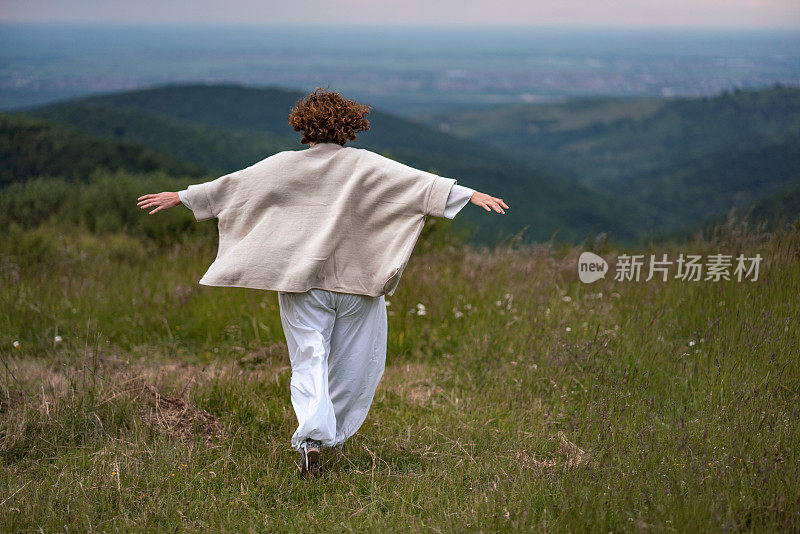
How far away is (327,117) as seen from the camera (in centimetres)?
315

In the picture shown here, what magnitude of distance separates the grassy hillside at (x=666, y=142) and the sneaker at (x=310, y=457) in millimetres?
24176

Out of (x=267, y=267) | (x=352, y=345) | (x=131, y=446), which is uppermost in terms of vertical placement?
(x=267, y=267)

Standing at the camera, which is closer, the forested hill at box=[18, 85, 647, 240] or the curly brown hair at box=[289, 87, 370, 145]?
the curly brown hair at box=[289, 87, 370, 145]

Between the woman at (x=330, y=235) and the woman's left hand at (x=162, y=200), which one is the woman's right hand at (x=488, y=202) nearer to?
the woman at (x=330, y=235)

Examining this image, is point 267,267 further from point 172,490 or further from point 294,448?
point 172,490

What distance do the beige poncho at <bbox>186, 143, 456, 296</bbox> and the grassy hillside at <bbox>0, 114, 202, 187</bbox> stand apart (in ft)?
34.1

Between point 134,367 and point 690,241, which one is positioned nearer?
point 134,367

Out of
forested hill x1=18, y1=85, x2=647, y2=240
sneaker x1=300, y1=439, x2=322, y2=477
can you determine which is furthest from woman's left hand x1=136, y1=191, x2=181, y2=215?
forested hill x1=18, y1=85, x2=647, y2=240

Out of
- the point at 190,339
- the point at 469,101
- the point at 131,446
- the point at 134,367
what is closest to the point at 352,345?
the point at 131,446

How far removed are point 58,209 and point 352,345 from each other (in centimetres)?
925

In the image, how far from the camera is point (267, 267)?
10.4 feet

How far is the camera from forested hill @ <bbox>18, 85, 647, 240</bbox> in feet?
124
